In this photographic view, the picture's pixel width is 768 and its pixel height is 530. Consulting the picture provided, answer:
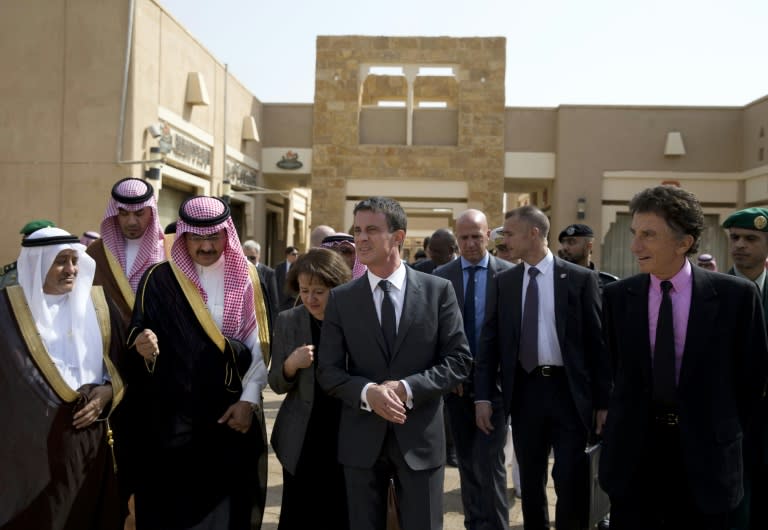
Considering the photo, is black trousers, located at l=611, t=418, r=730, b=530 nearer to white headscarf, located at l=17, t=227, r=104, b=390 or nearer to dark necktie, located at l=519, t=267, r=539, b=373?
dark necktie, located at l=519, t=267, r=539, b=373

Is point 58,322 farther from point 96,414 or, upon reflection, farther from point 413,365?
point 413,365

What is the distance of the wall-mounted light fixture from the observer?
1752 centimetres

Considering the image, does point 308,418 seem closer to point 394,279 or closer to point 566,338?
point 394,279

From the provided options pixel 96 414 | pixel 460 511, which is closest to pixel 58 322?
pixel 96 414

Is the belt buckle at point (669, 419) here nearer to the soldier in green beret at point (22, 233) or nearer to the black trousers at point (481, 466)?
the black trousers at point (481, 466)

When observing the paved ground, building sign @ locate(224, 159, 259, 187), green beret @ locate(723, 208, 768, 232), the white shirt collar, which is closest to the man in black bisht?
the white shirt collar

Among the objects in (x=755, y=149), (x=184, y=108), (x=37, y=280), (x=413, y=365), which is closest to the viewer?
(x=413, y=365)

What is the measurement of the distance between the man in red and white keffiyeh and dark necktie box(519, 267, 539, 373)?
1969 millimetres

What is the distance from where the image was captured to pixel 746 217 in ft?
10.5

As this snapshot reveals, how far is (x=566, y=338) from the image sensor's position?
3.41 metres

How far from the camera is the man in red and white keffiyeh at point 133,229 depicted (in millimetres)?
3818

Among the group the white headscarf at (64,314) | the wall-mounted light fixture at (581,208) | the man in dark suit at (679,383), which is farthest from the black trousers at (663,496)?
the wall-mounted light fixture at (581,208)

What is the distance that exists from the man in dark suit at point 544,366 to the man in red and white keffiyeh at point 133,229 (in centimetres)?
185

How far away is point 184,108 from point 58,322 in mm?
12078
